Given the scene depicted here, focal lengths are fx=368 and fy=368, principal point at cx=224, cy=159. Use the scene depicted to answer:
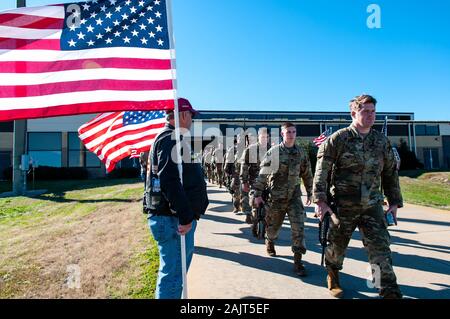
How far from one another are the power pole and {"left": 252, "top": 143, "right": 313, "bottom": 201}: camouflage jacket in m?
16.6

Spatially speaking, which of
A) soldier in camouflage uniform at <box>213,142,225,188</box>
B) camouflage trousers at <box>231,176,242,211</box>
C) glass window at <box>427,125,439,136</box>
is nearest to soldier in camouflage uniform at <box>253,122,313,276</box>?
camouflage trousers at <box>231,176,242,211</box>

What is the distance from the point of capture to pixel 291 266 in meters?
5.05

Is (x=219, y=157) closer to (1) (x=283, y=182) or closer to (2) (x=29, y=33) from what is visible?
(1) (x=283, y=182)

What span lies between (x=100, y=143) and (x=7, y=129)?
35.9m

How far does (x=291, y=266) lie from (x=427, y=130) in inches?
1881

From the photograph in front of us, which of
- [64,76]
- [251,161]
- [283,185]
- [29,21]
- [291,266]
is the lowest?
[291,266]

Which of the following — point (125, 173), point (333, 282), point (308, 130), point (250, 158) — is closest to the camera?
point (333, 282)

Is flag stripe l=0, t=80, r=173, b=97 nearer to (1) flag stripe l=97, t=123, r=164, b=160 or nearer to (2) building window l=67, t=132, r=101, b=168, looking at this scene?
(1) flag stripe l=97, t=123, r=164, b=160

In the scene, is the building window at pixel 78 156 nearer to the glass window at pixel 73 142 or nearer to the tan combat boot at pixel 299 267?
the glass window at pixel 73 142

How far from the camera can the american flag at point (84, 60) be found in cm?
345

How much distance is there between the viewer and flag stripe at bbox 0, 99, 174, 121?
11.2ft

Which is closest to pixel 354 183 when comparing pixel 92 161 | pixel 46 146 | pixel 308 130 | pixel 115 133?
pixel 115 133

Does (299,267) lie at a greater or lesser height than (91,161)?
lesser

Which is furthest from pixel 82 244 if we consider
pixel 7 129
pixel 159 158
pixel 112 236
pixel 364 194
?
pixel 7 129
